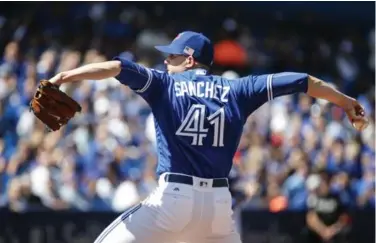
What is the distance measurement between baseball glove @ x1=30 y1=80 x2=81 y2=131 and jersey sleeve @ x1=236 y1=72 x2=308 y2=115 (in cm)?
107

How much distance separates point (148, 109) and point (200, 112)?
7496 millimetres

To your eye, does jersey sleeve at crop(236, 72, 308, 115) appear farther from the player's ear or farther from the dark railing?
the dark railing

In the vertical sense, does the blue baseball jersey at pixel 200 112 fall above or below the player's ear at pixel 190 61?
below

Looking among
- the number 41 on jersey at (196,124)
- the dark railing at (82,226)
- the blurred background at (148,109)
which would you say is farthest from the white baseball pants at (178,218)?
the dark railing at (82,226)

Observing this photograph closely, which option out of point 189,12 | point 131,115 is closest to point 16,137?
point 131,115

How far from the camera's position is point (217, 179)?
536 centimetres

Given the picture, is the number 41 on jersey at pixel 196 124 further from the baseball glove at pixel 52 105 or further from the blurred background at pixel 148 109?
the blurred background at pixel 148 109

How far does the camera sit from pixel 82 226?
10.0m

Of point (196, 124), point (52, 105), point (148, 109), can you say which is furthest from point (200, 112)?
point (148, 109)

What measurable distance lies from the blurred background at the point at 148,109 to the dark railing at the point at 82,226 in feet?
0.17

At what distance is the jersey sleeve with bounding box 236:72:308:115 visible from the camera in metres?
5.45

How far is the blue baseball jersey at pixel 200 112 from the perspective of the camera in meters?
5.30

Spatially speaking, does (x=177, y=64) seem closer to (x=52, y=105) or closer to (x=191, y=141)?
(x=191, y=141)

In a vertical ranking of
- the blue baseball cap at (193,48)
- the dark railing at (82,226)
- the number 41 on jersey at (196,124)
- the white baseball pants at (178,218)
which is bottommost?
the dark railing at (82,226)
